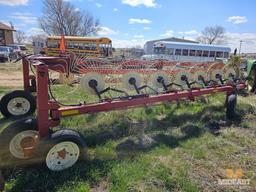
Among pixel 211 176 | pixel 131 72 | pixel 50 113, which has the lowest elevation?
pixel 211 176

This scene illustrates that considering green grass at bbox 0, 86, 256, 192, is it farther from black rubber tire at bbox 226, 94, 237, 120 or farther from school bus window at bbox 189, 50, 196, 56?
school bus window at bbox 189, 50, 196, 56

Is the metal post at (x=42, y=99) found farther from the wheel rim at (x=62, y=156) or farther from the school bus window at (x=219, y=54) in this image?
the school bus window at (x=219, y=54)

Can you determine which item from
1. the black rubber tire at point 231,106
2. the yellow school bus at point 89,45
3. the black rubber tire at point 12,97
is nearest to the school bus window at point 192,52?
the yellow school bus at point 89,45

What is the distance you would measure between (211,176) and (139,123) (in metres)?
2.07

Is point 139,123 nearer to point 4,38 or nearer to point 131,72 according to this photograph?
point 131,72

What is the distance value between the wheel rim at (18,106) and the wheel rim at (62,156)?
2.23 m

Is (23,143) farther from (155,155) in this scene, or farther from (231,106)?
(231,106)

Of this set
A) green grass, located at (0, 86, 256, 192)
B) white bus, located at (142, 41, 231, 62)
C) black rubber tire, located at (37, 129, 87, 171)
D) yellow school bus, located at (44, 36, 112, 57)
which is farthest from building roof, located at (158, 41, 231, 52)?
black rubber tire, located at (37, 129, 87, 171)

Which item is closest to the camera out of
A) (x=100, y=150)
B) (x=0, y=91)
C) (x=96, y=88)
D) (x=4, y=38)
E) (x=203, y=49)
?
(x=100, y=150)

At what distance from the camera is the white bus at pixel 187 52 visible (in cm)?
2316

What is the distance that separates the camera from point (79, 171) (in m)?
3.07

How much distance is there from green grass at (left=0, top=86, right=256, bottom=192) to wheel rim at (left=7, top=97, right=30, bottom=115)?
36.6 inches

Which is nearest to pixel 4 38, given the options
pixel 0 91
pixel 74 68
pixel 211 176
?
pixel 0 91

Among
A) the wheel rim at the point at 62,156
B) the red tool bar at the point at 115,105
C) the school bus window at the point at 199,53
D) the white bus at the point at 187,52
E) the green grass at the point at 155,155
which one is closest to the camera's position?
the green grass at the point at 155,155
